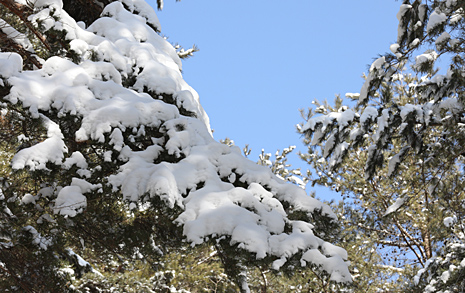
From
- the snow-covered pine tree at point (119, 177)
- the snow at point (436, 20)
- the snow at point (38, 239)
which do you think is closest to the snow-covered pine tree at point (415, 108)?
the snow at point (436, 20)

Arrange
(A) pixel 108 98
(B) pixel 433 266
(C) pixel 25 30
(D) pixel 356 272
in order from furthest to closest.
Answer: (D) pixel 356 272 → (B) pixel 433 266 → (C) pixel 25 30 → (A) pixel 108 98

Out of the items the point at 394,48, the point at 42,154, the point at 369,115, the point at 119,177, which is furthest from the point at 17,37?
the point at 394,48

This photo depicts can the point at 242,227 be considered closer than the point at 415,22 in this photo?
Yes

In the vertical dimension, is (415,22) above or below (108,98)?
above

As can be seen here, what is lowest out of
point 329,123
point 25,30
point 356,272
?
point 25,30

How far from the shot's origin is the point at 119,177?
10.1 feet

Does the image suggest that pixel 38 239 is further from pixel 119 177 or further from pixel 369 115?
pixel 369 115

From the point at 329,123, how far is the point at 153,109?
2.39m

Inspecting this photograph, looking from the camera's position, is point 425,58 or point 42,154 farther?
point 425,58

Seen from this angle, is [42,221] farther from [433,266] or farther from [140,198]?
[433,266]

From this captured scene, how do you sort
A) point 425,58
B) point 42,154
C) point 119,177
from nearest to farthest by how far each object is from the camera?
point 42,154
point 119,177
point 425,58

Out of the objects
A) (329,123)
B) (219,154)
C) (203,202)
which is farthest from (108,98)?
(329,123)

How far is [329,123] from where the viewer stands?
511cm

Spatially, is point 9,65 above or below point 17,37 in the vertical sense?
below
